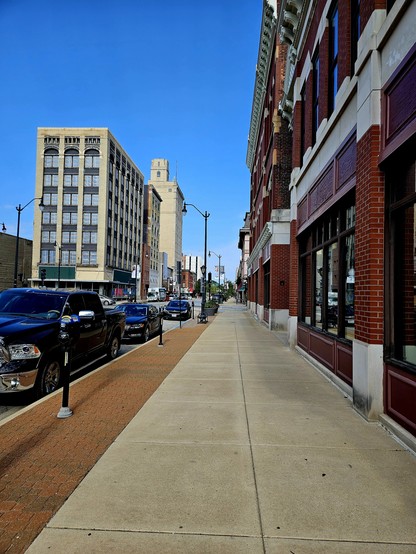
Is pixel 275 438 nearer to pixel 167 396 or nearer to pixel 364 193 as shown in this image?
pixel 167 396

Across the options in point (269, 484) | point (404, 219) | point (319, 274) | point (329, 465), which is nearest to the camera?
point (269, 484)

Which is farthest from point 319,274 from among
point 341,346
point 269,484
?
point 269,484

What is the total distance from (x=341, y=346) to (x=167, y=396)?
330 cm

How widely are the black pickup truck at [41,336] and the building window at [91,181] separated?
57133 mm

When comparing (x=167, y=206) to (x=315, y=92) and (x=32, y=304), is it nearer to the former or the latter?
(x=315, y=92)

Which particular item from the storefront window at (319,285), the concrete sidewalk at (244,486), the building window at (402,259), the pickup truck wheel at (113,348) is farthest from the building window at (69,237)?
the building window at (402,259)

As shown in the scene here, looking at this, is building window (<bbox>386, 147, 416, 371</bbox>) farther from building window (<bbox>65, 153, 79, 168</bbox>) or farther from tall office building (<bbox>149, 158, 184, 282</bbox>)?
tall office building (<bbox>149, 158, 184, 282</bbox>)

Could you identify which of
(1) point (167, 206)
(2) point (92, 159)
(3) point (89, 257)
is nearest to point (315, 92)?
(3) point (89, 257)

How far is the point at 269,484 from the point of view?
366cm

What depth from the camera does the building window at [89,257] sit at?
203 feet

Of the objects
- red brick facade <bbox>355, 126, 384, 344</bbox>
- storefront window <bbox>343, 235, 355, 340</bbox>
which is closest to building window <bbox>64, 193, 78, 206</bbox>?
storefront window <bbox>343, 235, 355, 340</bbox>

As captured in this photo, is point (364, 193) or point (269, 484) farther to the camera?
point (364, 193)

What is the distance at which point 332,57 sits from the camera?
889 centimetres

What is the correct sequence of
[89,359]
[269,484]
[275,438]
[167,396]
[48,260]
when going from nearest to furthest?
[269,484] < [275,438] < [167,396] < [89,359] < [48,260]
